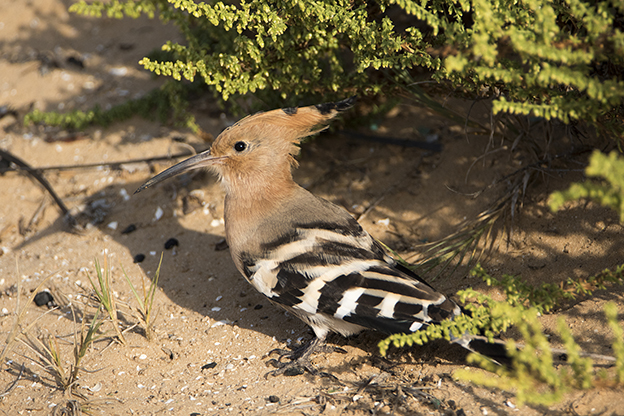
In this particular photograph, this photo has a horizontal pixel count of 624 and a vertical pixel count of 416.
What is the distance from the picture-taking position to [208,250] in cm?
365

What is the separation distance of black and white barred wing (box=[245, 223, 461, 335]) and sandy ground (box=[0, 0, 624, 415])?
0.30 meters

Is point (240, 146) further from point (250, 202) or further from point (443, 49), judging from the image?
point (443, 49)

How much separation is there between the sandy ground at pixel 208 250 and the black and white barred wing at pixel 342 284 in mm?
297

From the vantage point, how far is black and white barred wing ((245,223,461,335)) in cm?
240

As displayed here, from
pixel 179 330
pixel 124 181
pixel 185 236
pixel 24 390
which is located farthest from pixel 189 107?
pixel 24 390

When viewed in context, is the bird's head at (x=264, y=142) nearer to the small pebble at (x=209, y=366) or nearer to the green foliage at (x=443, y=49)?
the green foliage at (x=443, y=49)

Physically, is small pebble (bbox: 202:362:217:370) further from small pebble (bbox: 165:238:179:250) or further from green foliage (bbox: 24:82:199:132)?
green foliage (bbox: 24:82:199:132)

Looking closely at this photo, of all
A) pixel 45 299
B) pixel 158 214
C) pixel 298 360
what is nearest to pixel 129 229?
pixel 158 214

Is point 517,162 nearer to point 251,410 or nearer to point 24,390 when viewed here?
point 251,410

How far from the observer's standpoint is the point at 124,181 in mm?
4254

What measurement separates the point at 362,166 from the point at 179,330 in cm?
185

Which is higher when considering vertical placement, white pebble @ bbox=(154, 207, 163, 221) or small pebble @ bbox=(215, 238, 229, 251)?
small pebble @ bbox=(215, 238, 229, 251)

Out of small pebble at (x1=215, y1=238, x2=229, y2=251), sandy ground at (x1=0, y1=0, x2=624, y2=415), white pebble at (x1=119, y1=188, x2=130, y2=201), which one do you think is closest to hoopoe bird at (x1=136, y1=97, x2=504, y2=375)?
sandy ground at (x1=0, y1=0, x2=624, y2=415)

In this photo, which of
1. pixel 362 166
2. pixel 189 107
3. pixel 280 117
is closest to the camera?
pixel 280 117
